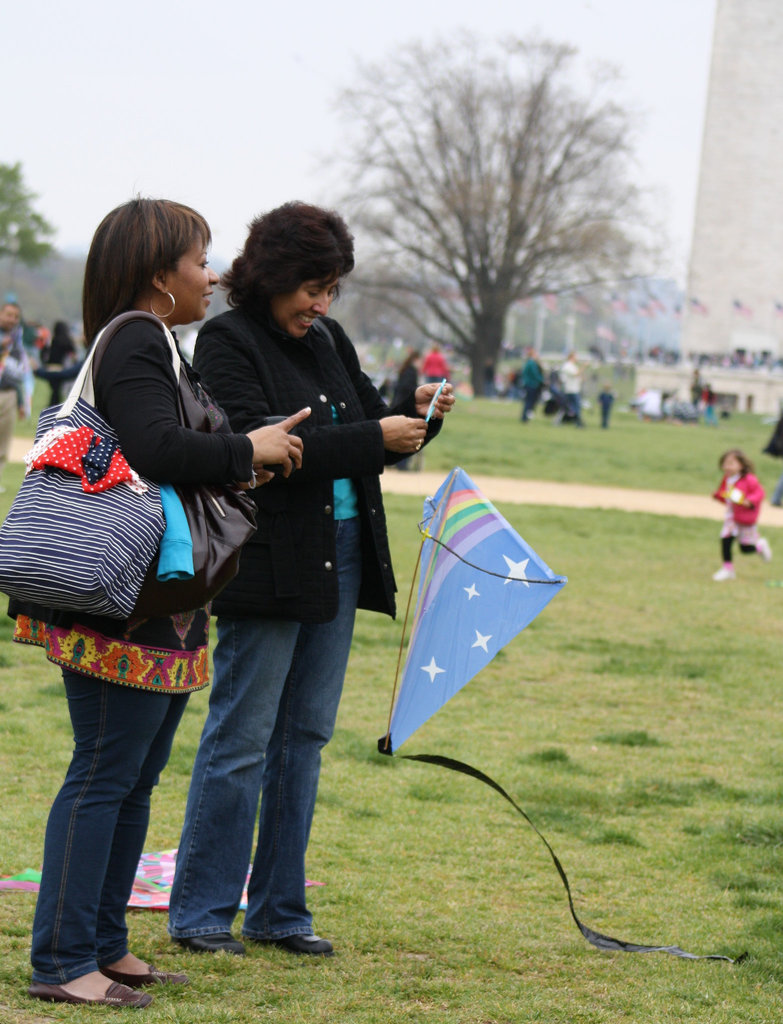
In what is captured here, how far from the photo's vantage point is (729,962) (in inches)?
152

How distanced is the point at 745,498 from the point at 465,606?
843 cm

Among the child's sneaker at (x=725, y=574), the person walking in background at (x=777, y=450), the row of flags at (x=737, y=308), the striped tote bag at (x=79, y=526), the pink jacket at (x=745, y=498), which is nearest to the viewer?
the striped tote bag at (x=79, y=526)

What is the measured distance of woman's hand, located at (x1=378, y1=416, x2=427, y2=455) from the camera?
3523 millimetres

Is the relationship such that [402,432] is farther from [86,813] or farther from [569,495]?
[569,495]

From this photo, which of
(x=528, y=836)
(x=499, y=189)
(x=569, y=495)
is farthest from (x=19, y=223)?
(x=528, y=836)

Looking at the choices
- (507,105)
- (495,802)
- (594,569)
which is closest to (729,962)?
(495,802)

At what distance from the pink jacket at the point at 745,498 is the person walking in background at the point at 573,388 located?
22861 millimetres

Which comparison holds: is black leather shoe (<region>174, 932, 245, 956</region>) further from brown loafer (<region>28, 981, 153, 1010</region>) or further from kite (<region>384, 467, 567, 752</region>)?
kite (<region>384, 467, 567, 752</region>)

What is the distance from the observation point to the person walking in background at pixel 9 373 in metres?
12.8

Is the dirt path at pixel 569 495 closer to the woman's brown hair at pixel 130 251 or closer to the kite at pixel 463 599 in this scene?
the kite at pixel 463 599

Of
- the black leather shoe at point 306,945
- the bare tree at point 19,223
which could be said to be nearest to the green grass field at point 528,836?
the black leather shoe at point 306,945

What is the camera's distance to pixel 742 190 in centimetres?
5956

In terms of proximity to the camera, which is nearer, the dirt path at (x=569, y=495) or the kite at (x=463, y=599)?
the kite at (x=463, y=599)

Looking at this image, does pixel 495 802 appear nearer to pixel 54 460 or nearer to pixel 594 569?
pixel 54 460
